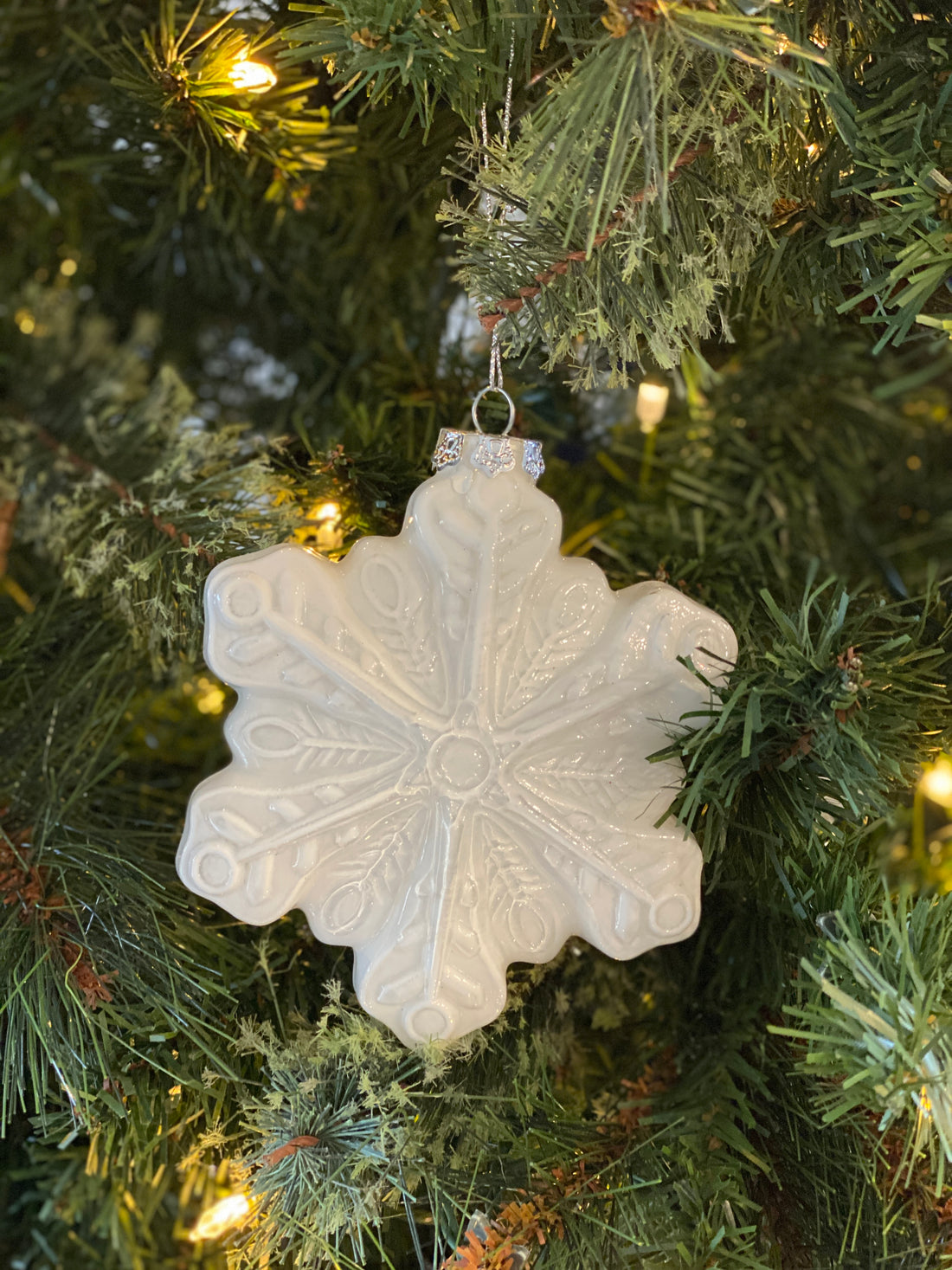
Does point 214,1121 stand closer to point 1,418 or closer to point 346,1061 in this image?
point 346,1061

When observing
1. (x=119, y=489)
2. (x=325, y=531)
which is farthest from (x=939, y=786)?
(x=119, y=489)

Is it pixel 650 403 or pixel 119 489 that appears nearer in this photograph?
pixel 119 489

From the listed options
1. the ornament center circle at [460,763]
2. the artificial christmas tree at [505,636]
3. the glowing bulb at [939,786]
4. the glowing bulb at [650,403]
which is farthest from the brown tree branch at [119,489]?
the glowing bulb at [939,786]

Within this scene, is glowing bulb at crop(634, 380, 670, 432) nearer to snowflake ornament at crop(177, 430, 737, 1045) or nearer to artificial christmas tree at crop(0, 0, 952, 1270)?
artificial christmas tree at crop(0, 0, 952, 1270)

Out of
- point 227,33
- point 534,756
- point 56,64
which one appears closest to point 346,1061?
point 534,756

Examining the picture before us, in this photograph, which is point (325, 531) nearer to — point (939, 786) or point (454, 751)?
point (454, 751)

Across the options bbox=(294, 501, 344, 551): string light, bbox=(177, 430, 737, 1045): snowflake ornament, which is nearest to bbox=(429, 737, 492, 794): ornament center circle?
bbox=(177, 430, 737, 1045): snowflake ornament
